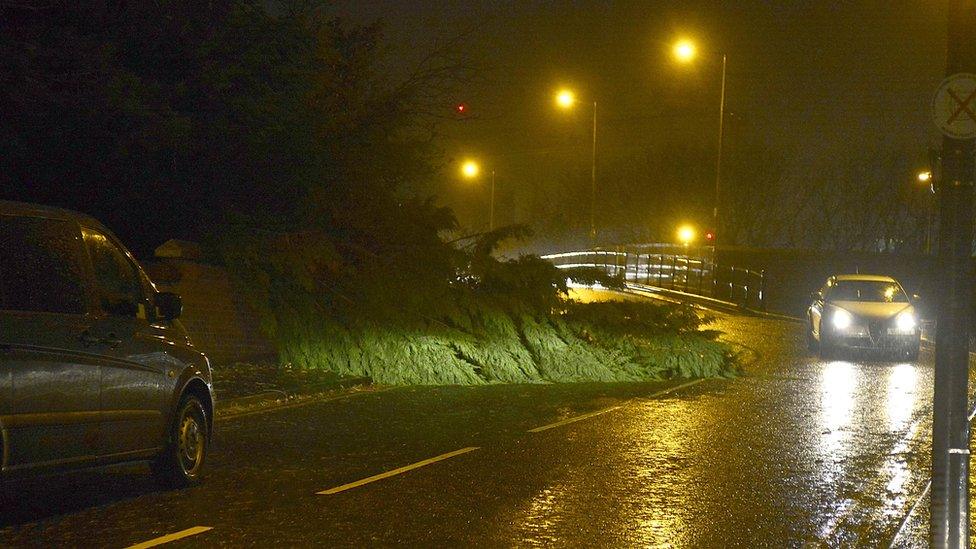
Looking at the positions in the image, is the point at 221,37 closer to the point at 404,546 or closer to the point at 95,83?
the point at 95,83

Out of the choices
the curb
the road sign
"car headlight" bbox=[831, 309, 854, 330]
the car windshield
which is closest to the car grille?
"car headlight" bbox=[831, 309, 854, 330]

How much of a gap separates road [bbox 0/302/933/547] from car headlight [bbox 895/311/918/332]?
6494 millimetres

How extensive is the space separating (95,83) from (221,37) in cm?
244

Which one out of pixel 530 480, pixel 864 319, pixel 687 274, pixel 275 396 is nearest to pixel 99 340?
pixel 530 480

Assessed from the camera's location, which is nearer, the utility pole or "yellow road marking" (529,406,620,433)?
the utility pole

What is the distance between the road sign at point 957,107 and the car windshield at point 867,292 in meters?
16.4

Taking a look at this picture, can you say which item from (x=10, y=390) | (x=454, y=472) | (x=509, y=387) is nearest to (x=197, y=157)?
(x=509, y=387)

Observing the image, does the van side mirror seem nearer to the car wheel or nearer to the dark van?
the dark van

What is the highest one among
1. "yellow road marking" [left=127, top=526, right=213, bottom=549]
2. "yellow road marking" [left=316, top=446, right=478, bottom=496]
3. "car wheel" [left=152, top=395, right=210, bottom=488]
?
"car wheel" [left=152, top=395, right=210, bottom=488]

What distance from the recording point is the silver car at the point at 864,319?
2219 centimetres

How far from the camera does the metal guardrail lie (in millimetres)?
38469

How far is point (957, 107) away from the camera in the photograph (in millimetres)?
7113

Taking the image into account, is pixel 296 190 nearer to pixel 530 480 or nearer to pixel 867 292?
pixel 530 480

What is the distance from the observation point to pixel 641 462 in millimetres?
10727
